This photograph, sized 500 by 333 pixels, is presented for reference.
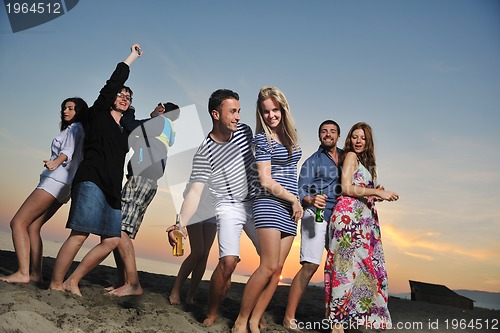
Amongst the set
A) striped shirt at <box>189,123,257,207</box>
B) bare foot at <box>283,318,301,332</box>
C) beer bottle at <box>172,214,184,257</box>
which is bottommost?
bare foot at <box>283,318,301,332</box>

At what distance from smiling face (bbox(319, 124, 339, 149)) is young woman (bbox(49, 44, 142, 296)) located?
6.18ft

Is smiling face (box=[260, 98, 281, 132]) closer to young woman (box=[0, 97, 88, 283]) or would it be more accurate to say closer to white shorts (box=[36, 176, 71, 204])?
young woman (box=[0, 97, 88, 283])

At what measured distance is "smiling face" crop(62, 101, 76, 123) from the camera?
5.02m

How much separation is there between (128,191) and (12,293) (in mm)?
1408

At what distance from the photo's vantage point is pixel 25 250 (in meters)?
4.86

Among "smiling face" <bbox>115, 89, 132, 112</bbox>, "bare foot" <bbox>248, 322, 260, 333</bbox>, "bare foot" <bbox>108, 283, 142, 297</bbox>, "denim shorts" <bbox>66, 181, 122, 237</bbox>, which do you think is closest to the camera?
"bare foot" <bbox>248, 322, 260, 333</bbox>

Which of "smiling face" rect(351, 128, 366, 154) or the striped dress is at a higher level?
"smiling face" rect(351, 128, 366, 154)

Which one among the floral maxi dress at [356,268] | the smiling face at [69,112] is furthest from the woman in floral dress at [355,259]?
the smiling face at [69,112]

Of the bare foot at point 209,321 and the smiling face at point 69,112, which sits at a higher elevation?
the smiling face at point 69,112

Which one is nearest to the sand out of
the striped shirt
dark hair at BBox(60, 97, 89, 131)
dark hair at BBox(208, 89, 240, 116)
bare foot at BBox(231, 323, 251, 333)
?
bare foot at BBox(231, 323, 251, 333)

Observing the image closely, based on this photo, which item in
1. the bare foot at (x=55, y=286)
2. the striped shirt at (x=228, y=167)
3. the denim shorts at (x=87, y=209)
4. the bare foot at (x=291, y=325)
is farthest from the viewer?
the bare foot at (x=291, y=325)

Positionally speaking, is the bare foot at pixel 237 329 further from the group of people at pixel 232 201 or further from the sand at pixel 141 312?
the sand at pixel 141 312

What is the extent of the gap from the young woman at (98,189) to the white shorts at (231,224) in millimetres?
1060

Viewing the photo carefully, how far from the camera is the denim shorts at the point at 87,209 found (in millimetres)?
4422
